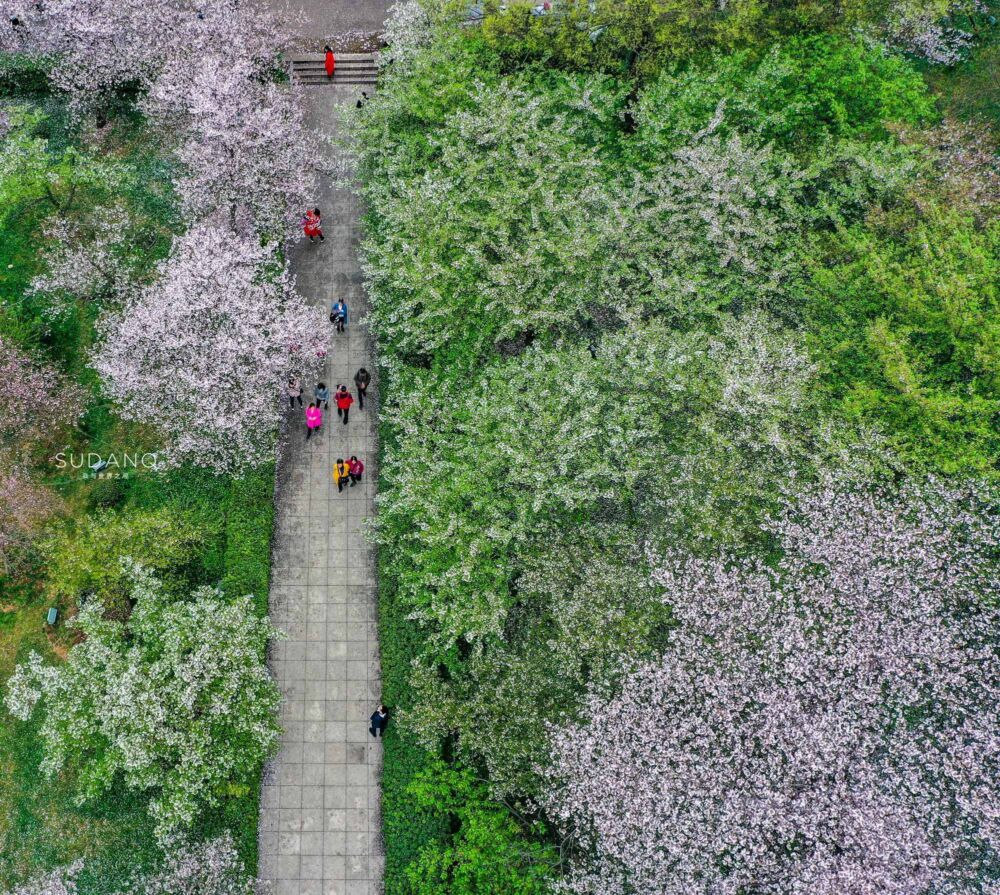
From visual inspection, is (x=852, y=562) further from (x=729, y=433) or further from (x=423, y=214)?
(x=423, y=214)

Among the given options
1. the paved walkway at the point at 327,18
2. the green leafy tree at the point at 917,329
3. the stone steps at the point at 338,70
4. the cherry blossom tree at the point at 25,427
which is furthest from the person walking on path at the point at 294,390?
the paved walkway at the point at 327,18

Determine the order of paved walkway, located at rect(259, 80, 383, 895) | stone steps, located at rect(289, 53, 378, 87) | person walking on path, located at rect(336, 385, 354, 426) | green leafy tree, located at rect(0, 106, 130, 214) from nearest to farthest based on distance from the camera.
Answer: paved walkway, located at rect(259, 80, 383, 895) → person walking on path, located at rect(336, 385, 354, 426) → green leafy tree, located at rect(0, 106, 130, 214) → stone steps, located at rect(289, 53, 378, 87)

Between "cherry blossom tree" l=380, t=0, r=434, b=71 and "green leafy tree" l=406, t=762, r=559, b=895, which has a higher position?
"cherry blossom tree" l=380, t=0, r=434, b=71

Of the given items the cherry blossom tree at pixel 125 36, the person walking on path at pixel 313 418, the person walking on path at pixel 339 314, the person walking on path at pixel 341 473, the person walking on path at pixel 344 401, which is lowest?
the person walking on path at pixel 341 473

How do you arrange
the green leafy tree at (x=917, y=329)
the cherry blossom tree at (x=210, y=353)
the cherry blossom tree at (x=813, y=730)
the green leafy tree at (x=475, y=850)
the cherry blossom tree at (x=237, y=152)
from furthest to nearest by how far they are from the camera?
the cherry blossom tree at (x=237, y=152) → the cherry blossom tree at (x=210, y=353) → the green leafy tree at (x=917, y=329) → the green leafy tree at (x=475, y=850) → the cherry blossom tree at (x=813, y=730)

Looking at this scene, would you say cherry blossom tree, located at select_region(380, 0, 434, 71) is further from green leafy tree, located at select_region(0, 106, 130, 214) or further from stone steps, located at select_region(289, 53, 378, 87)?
green leafy tree, located at select_region(0, 106, 130, 214)

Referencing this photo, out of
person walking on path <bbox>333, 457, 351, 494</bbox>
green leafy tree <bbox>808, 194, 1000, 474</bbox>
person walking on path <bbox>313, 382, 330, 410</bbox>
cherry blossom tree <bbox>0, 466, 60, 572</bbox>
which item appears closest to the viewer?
green leafy tree <bbox>808, 194, 1000, 474</bbox>

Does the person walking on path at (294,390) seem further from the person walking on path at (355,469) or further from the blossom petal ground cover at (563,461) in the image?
the person walking on path at (355,469)

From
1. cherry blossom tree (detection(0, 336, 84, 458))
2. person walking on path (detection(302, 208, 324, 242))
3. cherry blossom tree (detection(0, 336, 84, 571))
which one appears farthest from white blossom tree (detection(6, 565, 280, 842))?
person walking on path (detection(302, 208, 324, 242))
